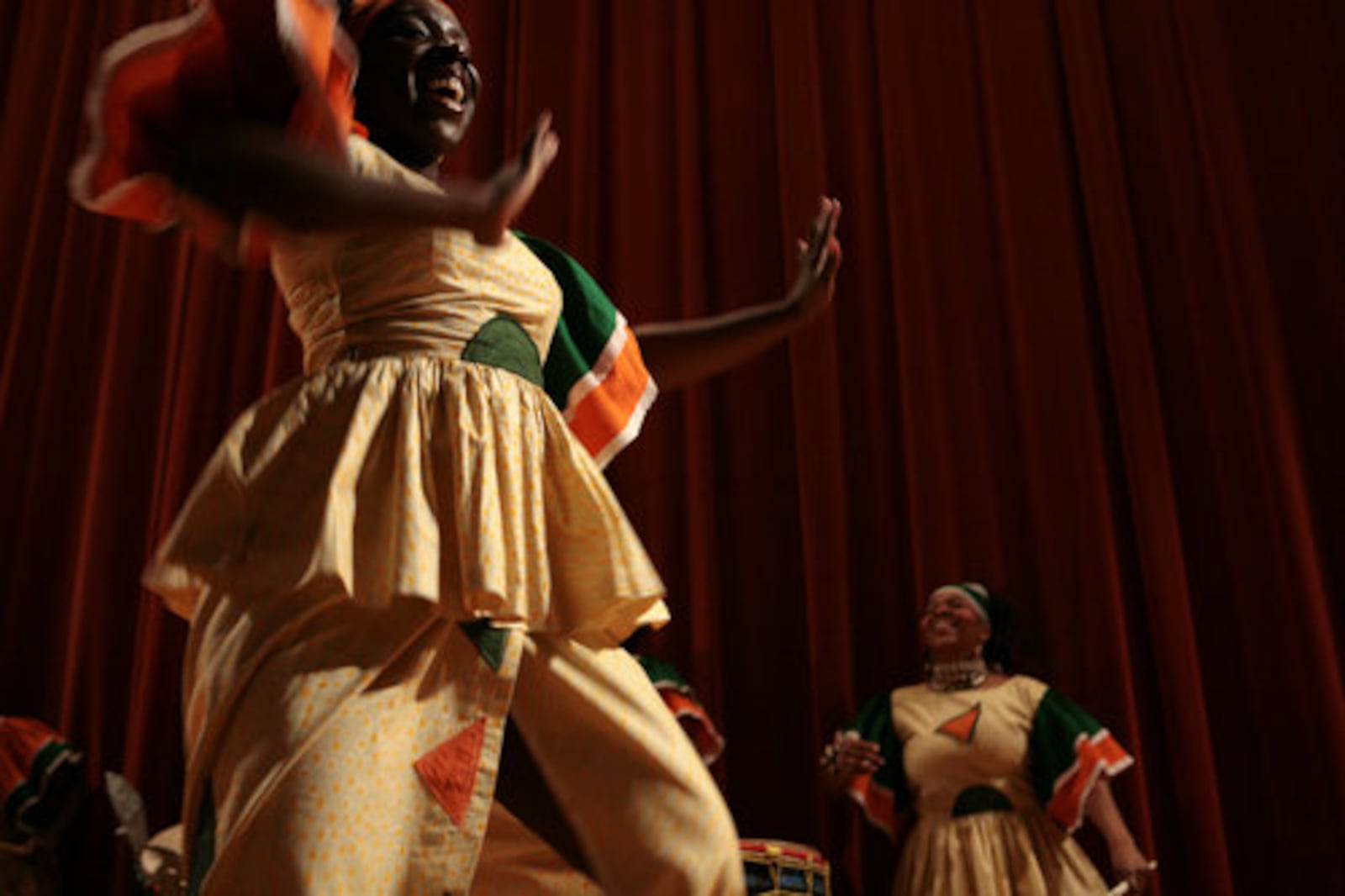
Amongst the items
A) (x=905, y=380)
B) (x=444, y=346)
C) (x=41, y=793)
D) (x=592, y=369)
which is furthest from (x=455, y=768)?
(x=905, y=380)

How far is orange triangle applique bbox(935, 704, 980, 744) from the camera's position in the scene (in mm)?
3035

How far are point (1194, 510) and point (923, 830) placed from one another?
1082 mm

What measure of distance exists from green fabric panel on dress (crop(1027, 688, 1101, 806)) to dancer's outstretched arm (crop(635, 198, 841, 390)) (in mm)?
1660

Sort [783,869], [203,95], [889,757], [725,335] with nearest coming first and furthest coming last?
1. [203,95]
2. [725,335]
3. [783,869]
4. [889,757]

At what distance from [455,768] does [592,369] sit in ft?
1.61

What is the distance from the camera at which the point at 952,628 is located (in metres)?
3.14

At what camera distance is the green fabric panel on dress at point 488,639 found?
1.15 m

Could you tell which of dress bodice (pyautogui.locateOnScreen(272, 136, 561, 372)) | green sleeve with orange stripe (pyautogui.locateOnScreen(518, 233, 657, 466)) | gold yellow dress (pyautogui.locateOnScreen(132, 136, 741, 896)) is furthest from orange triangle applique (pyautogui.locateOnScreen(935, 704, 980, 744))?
dress bodice (pyautogui.locateOnScreen(272, 136, 561, 372))

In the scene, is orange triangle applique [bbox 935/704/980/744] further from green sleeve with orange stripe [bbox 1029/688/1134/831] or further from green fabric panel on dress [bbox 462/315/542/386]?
green fabric panel on dress [bbox 462/315/542/386]

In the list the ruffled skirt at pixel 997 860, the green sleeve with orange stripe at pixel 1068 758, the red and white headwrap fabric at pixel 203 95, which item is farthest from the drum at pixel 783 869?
the red and white headwrap fabric at pixel 203 95

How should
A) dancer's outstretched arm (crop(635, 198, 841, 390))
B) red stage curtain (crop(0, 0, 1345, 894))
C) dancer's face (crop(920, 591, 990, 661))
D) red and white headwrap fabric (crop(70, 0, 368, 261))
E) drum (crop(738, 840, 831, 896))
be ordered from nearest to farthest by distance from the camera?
red and white headwrap fabric (crop(70, 0, 368, 261)), dancer's outstretched arm (crop(635, 198, 841, 390)), drum (crop(738, 840, 831, 896)), dancer's face (crop(920, 591, 990, 661)), red stage curtain (crop(0, 0, 1345, 894))

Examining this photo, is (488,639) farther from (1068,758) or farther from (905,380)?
(905,380)

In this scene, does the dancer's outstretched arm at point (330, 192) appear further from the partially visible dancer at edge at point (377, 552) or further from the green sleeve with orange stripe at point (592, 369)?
the green sleeve with orange stripe at point (592, 369)

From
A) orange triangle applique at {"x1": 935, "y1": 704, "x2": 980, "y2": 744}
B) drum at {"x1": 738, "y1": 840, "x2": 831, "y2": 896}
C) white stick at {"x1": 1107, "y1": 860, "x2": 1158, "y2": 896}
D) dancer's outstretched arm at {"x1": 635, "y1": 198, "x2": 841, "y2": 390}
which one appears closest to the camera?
dancer's outstretched arm at {"x1": 635, "y1": 198, "x2": 841, "y2": 390}
